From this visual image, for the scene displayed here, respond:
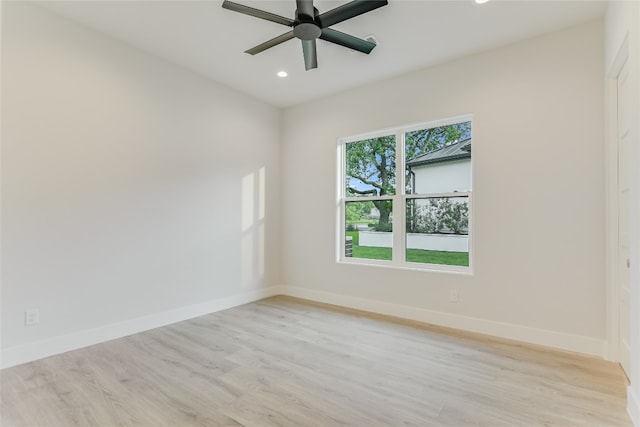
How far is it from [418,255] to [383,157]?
137 cm

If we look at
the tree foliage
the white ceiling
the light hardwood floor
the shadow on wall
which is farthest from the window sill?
the white ceiling

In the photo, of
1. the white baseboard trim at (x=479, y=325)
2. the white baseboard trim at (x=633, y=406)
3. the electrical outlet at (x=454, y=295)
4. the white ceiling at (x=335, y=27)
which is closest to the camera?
the white baseboard trim at (x=633, y=406)

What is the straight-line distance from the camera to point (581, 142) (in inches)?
112

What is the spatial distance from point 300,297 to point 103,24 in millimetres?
3920

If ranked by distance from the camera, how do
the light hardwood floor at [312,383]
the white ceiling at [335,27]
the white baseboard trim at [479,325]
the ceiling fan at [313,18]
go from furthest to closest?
the white baseboard trim at [479,325]
the white ceiling at [335,27]
the ceiling fan at [313,18]
the light hardwood floor at [312,383]

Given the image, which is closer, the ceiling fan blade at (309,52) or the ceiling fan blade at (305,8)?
the ceiling fan blade at (305,8)

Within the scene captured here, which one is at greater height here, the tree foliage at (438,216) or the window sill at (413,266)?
the tree foliage at (438,216)

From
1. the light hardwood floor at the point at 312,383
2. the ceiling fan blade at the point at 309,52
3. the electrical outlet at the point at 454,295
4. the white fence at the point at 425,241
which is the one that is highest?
the ceiling fan blade at the point at 309,52

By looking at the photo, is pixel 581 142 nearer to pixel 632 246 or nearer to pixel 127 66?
pixel 632 246

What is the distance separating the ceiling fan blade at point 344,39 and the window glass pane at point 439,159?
1.44 m

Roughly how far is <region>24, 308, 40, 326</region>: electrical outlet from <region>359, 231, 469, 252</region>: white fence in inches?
136

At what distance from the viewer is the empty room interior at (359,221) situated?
7.08 ft

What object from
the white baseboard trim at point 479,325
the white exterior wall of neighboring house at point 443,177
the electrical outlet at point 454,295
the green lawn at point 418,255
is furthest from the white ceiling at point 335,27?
the white baseboard trim at point 479,325

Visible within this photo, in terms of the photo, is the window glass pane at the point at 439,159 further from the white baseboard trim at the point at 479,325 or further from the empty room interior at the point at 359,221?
the white baseboard trim at the point at 479,325
